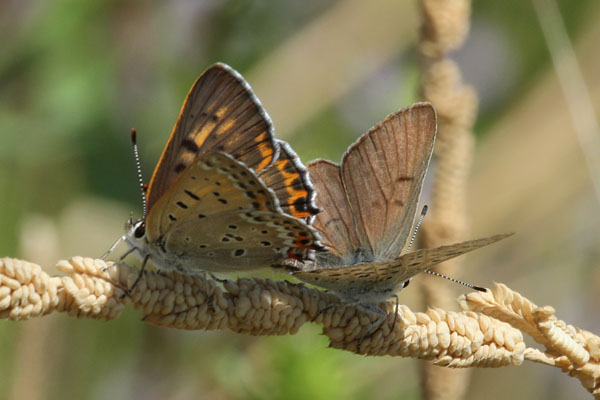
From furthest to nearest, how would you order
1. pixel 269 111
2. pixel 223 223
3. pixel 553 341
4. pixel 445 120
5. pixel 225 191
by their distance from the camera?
pixel 269 111
pixel 445 120
pixel 223 223
pixel 225 191
pixel 553 341

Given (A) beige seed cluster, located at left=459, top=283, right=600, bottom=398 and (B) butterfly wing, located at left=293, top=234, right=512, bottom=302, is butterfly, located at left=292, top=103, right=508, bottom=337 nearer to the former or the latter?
(B) butterfly wing, located at left=293, top=234, right=512, bottom=302

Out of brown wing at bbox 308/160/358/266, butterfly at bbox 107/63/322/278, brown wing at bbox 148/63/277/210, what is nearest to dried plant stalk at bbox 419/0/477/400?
brown wing at bbox 308/160/358/266

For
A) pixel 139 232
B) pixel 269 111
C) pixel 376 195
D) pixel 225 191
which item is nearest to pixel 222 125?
pixel 225 191

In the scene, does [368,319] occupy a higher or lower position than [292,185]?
lower

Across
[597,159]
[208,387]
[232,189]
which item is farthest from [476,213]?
[232,189]

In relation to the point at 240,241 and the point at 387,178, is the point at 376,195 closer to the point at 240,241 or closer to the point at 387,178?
the point at 387,178

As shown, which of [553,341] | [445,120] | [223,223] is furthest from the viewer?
[445,120]
